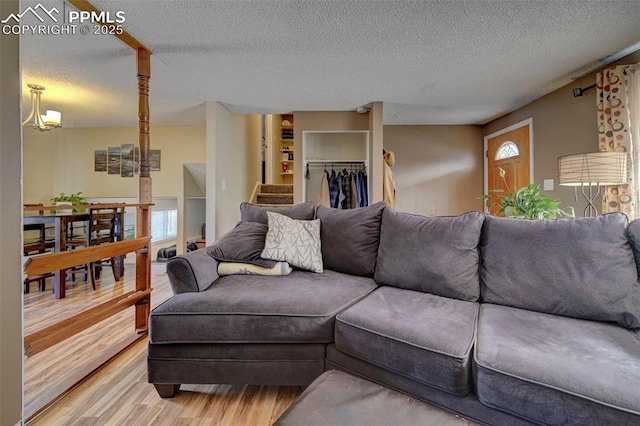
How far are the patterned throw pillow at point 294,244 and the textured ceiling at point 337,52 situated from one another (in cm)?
143

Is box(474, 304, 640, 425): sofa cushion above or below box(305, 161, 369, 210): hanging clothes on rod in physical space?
below

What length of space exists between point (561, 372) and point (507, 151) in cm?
419

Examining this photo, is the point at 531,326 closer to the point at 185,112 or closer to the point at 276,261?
the point at 276,261

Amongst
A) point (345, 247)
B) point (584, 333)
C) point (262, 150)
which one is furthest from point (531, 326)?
point (262, 150)

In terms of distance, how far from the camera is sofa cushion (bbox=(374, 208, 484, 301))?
1587mm

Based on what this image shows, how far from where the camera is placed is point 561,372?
917 mm

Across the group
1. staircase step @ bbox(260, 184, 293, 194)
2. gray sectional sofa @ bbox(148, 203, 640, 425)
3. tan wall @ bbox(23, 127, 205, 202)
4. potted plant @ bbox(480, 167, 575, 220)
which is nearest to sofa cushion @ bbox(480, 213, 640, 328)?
gray sectional sofa @ bbox(148, 203, 640, 425)

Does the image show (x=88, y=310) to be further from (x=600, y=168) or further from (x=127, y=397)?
(x=600, y=168)

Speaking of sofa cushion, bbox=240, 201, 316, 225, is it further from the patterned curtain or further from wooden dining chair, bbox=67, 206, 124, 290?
the patterned curtain

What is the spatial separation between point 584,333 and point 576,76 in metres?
2.98

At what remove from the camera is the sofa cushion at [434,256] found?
5.21 feet

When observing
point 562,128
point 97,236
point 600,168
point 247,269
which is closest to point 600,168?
point 600,168

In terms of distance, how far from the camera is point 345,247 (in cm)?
203

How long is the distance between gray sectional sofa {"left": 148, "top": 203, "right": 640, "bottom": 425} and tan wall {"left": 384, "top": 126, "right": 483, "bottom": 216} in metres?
3.32
